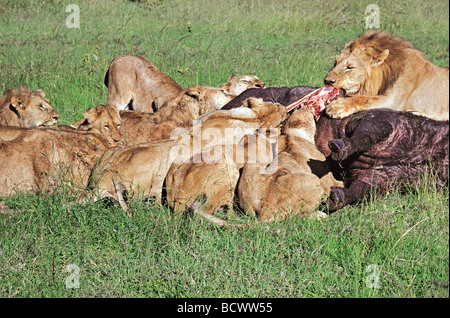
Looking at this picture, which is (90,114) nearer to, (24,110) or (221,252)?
(24,110)

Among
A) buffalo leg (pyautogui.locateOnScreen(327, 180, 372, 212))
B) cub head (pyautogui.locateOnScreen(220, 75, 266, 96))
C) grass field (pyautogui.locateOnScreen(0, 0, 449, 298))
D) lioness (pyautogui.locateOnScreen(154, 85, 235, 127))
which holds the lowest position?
grass field (pyautogui.locateOnScreen(0, 0, 449, 298))

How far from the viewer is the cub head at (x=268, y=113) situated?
6.02 meters

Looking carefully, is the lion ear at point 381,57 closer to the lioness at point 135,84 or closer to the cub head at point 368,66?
the cub head at point 368,66

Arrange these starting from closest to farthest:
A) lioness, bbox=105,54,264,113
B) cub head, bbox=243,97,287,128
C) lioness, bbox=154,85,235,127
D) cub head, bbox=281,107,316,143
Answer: cub head, bbox=281,107,316,143, cub head, bbox=243,97,287,128, lioness, bbox=154,85,235,127, lioness, bbox=105,54,264,113

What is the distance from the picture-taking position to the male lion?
5332 millimetres

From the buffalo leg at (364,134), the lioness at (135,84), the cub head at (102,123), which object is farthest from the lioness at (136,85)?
the buffalo leg at (364,134)

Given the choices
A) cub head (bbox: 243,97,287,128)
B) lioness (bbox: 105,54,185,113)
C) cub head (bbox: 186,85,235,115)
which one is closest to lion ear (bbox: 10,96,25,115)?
lioness (bbox: 105,54,185,113)

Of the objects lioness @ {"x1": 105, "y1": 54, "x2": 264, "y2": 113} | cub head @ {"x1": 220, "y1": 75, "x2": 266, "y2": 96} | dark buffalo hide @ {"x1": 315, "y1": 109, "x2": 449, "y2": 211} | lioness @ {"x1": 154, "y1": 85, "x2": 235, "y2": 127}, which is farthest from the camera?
lioness @ {"x1": 105, "y1": 54, "x2": 264, "y2": 113}

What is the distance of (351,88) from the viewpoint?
18.7 feet

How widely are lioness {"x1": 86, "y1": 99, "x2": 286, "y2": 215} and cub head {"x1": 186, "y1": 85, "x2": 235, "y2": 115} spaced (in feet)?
4.32

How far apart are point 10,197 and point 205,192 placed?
1809mm

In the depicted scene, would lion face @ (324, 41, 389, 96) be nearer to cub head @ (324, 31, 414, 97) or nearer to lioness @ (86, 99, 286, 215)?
cub head @ (324, 31, 414, 97)
